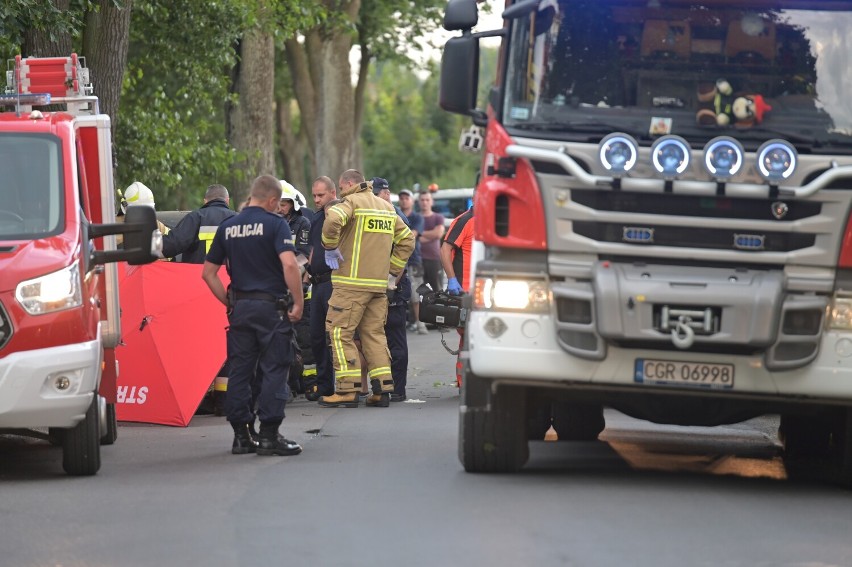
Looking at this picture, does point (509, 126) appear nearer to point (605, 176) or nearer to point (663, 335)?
point (605, 176)

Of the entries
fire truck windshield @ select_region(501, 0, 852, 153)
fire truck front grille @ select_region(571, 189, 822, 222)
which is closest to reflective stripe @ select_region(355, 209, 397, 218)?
fire truck windshield @ select_region(501, 0, 852, 153)

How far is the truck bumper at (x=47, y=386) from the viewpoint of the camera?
941 centimetres

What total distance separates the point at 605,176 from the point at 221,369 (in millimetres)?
5927

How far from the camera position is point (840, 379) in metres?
8.83

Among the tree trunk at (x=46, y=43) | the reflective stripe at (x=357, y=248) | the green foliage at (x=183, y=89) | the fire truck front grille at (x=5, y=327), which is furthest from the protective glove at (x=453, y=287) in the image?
the green foliage at (x=183, y=89)

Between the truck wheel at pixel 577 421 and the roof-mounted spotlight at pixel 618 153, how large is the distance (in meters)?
3.14

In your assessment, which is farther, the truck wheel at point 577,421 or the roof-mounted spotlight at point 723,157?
the truck wheel at point 577,421

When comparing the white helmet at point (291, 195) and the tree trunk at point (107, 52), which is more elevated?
the tree trunk at point (107, 52)

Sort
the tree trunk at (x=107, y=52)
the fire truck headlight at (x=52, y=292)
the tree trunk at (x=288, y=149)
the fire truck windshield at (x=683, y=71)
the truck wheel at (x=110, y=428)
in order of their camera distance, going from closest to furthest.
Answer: the fire truck windshield at (x=683, y=71) < the fire truck headlight at (x=52, y=292) < the truck wheel at (x=110, y=428) < the tree trunk at (x=107, y=52) < the tree trunk at (x=288, y=149)

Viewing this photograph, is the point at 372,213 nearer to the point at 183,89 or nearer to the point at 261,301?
the point at 261,301

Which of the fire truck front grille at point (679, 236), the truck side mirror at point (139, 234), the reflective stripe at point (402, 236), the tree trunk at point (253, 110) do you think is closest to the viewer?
the fire truck front grille at point (679, 236)

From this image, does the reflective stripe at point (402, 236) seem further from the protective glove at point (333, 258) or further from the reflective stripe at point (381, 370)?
the reflective stripe at point (381, 370)

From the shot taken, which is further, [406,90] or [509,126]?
[406,90]

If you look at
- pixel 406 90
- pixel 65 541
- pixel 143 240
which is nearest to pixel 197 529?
pixel 65 541
